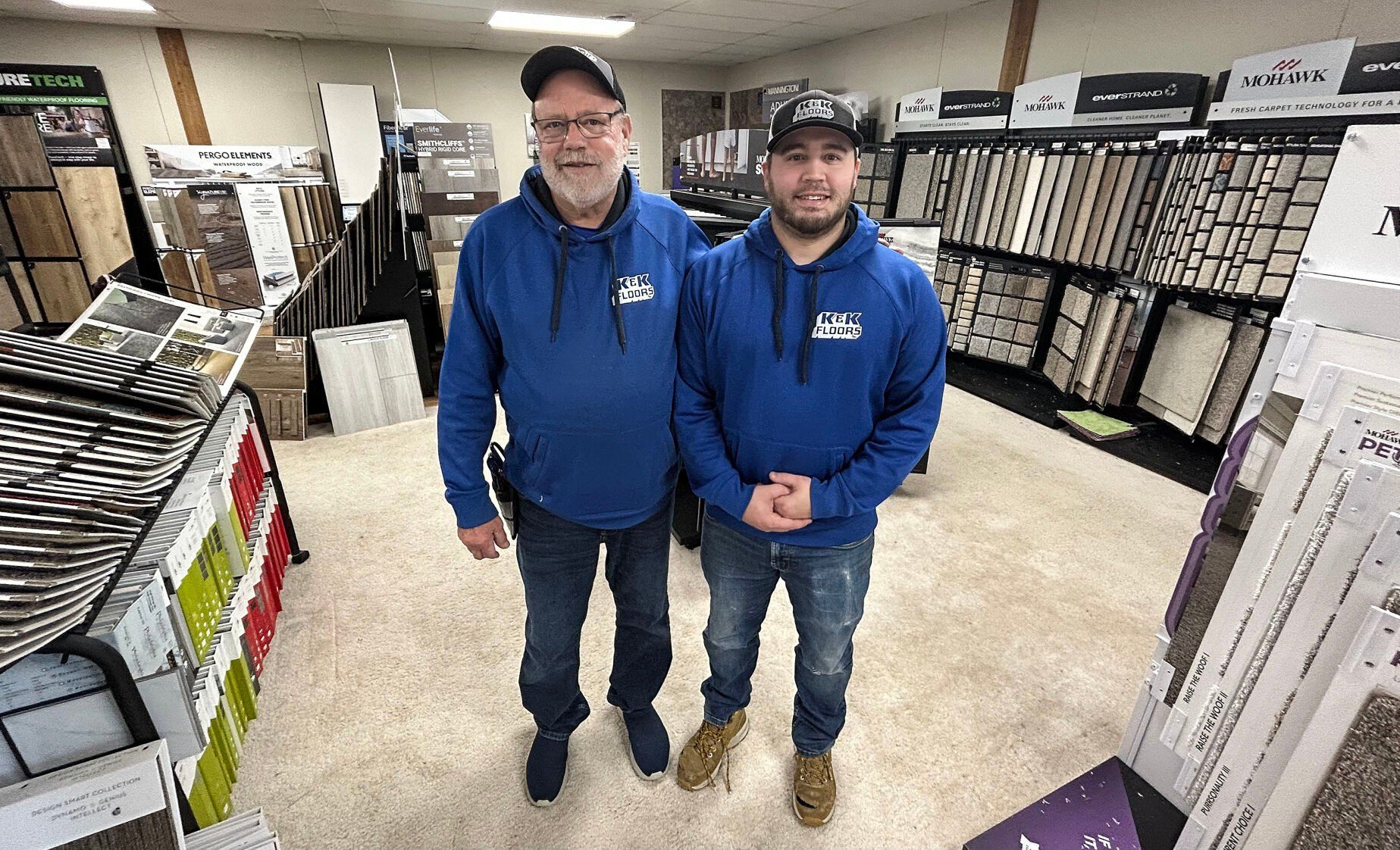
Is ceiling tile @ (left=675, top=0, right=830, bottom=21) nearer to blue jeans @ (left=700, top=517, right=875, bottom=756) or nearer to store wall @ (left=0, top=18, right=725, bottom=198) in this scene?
store wall @ (left=0, top=18, right=725, bottom=198)

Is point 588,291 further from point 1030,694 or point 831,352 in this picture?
point 1030,694

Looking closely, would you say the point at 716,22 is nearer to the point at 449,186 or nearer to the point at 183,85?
the point at 449,186

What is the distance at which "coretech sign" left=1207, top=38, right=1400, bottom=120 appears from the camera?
2.73 m

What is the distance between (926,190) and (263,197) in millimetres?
5926

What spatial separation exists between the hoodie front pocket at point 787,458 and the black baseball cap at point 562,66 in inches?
28.8

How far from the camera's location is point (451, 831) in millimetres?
1593

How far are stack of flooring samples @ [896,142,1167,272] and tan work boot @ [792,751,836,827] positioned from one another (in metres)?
3.82

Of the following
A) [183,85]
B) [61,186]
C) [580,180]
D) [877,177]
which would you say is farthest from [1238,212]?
[183,85]

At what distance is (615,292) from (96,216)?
275 inches

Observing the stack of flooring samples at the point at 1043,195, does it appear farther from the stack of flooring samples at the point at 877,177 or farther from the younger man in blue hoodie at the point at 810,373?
the younger man in blue hoodie at the point at 810,373

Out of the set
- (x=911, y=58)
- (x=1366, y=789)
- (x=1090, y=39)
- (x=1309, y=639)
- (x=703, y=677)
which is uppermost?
(x=911, y=58)

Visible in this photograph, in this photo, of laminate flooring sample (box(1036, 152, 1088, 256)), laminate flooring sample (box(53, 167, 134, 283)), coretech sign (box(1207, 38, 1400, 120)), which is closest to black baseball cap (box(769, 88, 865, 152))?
coretech sign (box(1207, 38, 1400, 120))

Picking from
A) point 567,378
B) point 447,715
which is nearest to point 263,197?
point 447,715

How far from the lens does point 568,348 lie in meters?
1.25
